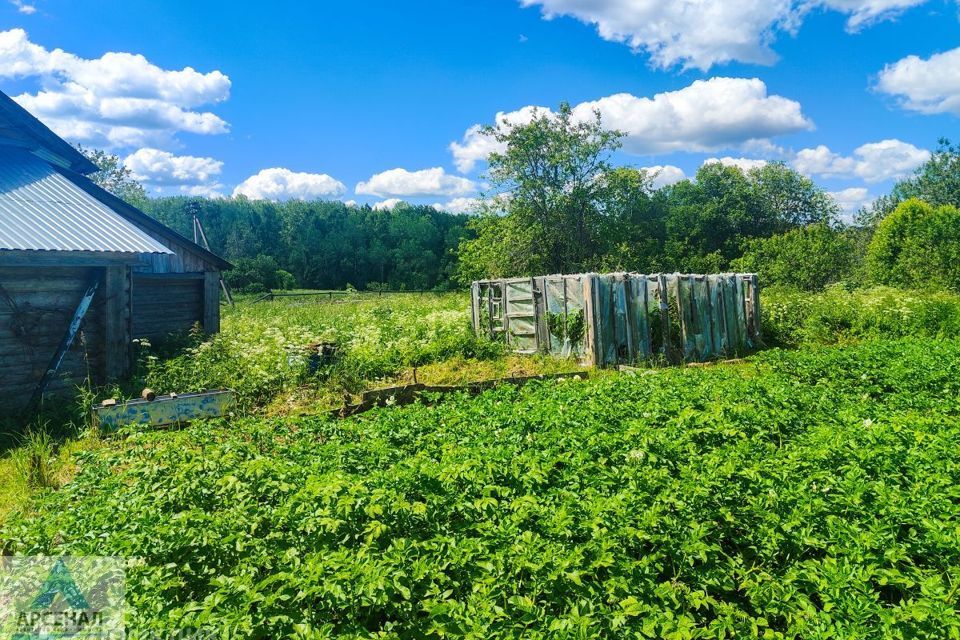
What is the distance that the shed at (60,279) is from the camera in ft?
27.9

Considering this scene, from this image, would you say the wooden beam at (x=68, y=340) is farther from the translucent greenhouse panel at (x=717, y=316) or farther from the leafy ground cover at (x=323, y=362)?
the translucent greenhouse panel at (x=717, y=316)

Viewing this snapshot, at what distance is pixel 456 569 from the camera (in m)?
2.93

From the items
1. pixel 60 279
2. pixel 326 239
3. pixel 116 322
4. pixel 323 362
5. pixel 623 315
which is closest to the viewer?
pixel 60 279

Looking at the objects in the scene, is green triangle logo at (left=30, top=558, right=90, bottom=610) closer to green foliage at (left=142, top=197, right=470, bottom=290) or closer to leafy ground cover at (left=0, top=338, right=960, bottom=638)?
leafy ground cover at (left=0, top=338, right=960, bottom=638)

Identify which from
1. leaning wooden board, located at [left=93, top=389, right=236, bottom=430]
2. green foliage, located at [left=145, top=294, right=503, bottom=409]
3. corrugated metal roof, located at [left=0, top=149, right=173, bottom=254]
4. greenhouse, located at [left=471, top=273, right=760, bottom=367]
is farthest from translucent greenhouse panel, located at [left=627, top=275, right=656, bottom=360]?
corrugated metal roof, located at [left=0, top=149, right=173, bottom=254]

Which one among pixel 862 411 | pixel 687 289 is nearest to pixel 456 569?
pixel 862 411

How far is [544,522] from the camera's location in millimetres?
3211

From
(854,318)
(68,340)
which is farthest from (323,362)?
(854,318)

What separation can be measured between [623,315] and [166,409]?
9196 mm

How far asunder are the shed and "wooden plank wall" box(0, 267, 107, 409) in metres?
0.01

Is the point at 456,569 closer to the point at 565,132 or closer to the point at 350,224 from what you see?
the point at 565,132

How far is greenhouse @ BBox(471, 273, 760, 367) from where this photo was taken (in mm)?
12750

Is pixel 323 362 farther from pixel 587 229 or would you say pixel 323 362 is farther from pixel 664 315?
pixel 587 229

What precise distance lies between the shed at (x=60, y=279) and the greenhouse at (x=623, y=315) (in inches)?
294
